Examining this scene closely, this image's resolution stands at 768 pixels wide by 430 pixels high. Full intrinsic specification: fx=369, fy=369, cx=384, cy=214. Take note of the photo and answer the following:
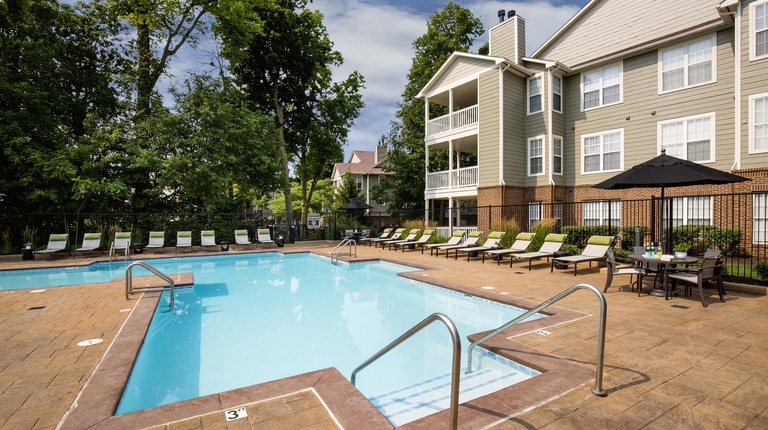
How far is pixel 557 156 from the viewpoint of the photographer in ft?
56.5

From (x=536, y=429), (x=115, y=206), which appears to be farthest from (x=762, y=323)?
(x=115, y=206)

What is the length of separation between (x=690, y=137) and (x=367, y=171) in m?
32.8

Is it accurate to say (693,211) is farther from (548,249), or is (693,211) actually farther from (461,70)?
(461,70)

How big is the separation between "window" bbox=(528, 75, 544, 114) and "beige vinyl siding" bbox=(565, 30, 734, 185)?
1346mm

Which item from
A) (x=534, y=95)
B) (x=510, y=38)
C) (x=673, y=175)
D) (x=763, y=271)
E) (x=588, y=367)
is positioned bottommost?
(x=588, y=367)

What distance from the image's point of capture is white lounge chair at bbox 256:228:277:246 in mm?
19344

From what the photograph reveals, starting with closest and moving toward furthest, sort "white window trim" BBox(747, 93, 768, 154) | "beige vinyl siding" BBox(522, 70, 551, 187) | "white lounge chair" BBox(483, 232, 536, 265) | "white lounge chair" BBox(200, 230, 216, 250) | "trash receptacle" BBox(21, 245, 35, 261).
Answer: "white window trim" BBox(747, 93, 768, 154)
"white lounge chair" BBox(483, 232, 536, 265)
"trash receptacle" BBox(21, 245, 35, 261)
"beige vinyl siding" BBox(522, 70, 551, 187)
"white lounge chair" BBox(200, 230, 216, 250)

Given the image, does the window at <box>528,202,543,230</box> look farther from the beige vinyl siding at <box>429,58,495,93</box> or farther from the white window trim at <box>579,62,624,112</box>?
the beige vinyl siding at <box>429,58,495,93</box>

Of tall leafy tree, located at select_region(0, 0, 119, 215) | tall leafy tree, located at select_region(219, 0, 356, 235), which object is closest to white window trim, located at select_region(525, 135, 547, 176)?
tall leafy tree, located at select_region(219, 0, 356, 235)

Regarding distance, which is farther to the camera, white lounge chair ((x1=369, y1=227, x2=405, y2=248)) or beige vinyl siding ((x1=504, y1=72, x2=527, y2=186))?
white lounge chair ((x1=369, y1=227, x2=405, y2=248))

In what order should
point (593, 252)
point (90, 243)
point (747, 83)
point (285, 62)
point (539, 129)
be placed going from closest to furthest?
point (593, 252) < point (747, 83) < point (90, 243) < point (539, 129) < point (285, 62)

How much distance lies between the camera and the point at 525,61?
18.3 meters

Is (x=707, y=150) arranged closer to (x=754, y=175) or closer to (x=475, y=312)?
(x=754, y=175)

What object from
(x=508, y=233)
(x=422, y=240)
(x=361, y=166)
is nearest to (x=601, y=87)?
(x=508, y=233)
